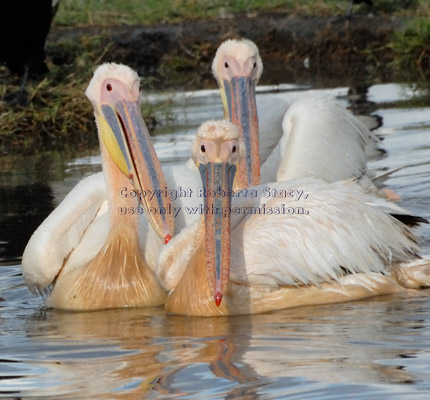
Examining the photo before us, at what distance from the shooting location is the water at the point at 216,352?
3010mm

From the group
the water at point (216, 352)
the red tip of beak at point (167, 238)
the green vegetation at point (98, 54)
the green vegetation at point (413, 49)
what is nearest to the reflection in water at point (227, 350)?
the water at point (216, 352)

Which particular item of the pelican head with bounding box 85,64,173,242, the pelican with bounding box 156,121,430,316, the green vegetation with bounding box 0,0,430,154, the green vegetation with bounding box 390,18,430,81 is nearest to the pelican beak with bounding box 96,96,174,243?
the pelican head with bounding box 85,64,173,242

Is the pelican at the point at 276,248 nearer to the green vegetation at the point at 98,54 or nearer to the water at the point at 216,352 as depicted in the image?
the water at the point at 216,352

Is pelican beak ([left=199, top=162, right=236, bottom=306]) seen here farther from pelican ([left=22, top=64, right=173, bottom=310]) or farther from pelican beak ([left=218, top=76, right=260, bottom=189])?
pelican beak ([left=218, top=76, right=260, bottom=189])

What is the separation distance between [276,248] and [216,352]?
777 millimetres

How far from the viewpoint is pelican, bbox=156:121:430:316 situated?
13.1 ft

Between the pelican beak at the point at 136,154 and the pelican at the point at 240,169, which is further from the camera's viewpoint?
the pelican at the point at 240,169

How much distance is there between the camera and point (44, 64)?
977 centimetres

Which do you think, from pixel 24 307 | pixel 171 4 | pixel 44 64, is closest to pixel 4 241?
pixel 24 307

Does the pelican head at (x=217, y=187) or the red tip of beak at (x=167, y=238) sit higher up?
the pelican head at (x=217, y=187)

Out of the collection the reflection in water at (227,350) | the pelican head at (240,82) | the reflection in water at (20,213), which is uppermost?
the pelican head at (240,82)

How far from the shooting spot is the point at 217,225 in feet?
12.9

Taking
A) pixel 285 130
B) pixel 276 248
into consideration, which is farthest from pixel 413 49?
pixel 276 248

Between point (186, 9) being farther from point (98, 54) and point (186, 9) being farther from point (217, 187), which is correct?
point (217, 187)
